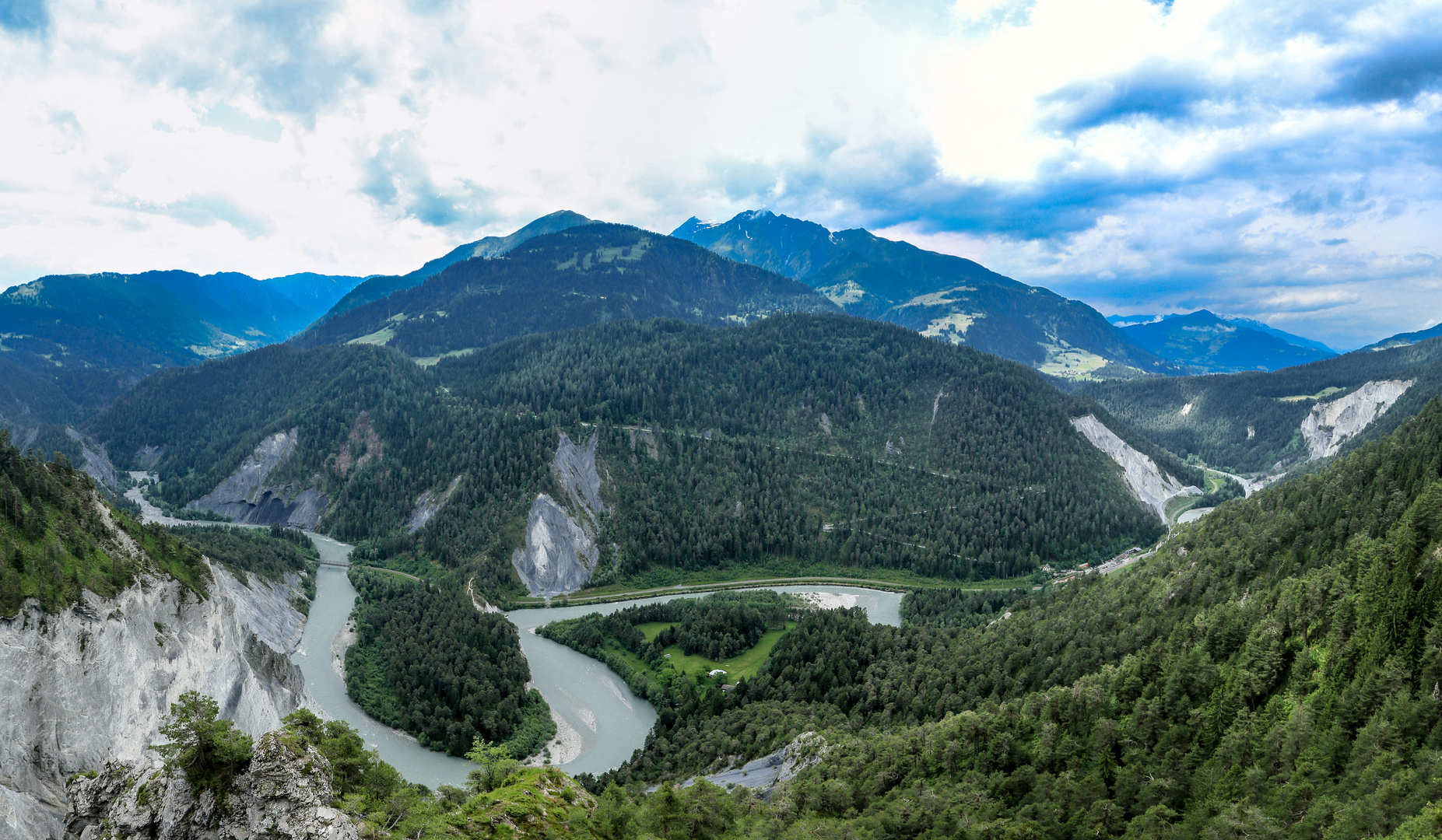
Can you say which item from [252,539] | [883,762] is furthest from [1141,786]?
[252,539]

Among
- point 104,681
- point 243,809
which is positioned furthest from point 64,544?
point 243,809

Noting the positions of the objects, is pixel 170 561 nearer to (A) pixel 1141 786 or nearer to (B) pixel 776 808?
(B) pixel 776 808

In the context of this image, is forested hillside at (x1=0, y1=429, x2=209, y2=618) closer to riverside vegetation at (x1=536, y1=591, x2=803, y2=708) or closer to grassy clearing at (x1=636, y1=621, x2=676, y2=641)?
riverside vegetation at (x1=536, y1=591, x2=803, y2=708)

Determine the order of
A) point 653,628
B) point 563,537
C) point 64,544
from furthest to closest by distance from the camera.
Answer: point 563,537
point 653,628
point 64,544

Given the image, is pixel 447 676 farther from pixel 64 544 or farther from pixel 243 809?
pixel 243 809

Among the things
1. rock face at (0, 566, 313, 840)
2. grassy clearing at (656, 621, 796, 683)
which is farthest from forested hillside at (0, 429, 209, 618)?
grassy clearing at (656, 621, 796, 683)
